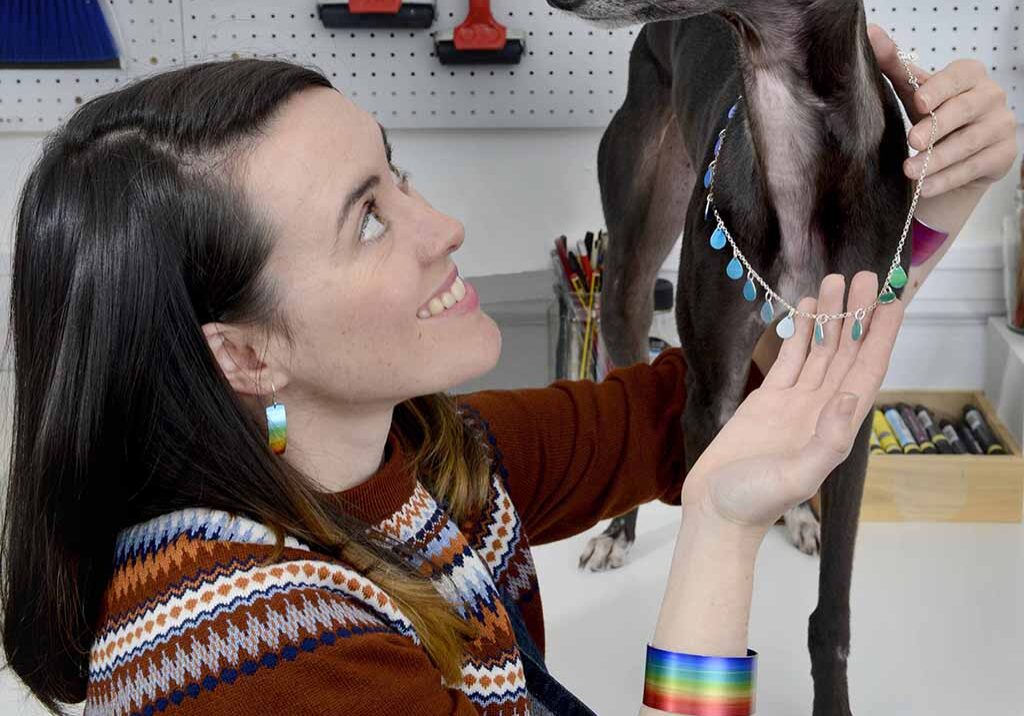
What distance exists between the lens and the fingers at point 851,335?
0.76m

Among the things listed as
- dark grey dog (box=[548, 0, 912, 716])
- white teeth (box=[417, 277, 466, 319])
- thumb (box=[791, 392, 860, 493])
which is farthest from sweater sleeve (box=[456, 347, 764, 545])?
thumb (box=[791, 392, 860, 493])

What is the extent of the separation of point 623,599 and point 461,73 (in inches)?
31.0

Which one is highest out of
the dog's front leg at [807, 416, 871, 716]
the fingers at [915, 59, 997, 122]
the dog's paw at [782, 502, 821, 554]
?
the fingers at [915, 59, 997, 122]

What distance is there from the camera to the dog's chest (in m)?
0.88

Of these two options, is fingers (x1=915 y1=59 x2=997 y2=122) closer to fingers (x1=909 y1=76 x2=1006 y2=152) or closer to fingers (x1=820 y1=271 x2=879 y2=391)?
→ fingers (x1=909 y1=76 x2=1006 y2=152)

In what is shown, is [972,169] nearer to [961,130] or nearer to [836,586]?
[961,130]

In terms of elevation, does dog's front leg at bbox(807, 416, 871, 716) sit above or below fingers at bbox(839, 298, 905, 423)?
below

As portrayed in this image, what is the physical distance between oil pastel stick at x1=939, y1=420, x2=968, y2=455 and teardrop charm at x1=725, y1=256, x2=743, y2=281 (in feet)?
2.14

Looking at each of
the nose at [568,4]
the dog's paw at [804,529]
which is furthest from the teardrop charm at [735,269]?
the dog's paw at [804,529]

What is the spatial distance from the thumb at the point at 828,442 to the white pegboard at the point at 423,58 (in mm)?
1098

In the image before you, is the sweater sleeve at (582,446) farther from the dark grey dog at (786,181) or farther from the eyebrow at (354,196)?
the eyebrow at (354,196)

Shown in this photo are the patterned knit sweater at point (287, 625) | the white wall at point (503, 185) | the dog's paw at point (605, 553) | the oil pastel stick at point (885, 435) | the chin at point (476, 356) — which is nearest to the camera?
the patterned knit sweater at point (287, 625)

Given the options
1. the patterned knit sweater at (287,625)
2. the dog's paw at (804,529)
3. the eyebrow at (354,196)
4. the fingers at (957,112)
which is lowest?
the dog's paw at (804,529)

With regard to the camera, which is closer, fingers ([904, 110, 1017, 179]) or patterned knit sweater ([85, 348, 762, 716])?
patterned knit sweater ([85, 348, 762, 716])
